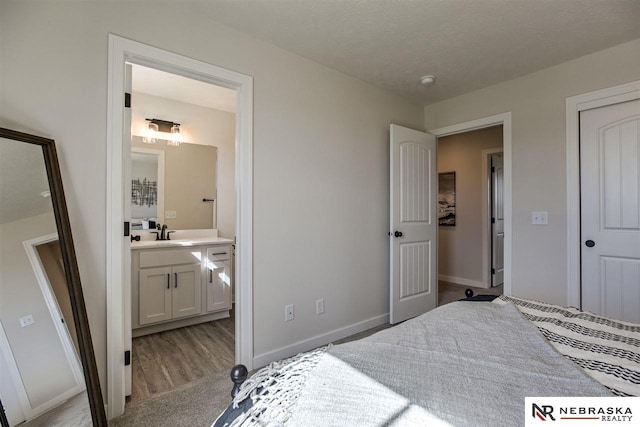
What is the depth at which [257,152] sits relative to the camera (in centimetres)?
220

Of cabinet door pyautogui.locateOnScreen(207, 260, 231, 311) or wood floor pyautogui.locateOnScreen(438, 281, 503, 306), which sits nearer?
cabinet door pyautogui.locateOnScreen(207, 260, 231, 311)

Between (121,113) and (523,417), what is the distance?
7.11ft

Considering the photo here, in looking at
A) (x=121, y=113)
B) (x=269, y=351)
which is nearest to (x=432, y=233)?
(x=269, y=351)

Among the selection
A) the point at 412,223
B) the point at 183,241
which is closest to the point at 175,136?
the point at 183,241

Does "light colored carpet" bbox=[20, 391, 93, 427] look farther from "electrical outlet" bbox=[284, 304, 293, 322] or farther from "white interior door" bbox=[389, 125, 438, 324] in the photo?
"white interior door" bbox=[389, 125, 438, 324]

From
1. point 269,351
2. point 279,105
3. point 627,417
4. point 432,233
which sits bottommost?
point 269,351

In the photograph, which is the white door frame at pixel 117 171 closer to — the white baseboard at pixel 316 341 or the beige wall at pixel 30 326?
the beige wall at pixel 30 326

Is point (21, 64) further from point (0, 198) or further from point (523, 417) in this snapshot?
point (523, 417)

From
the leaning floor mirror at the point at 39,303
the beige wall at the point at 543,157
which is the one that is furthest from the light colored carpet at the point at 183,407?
the beige wall at the point at 543,157

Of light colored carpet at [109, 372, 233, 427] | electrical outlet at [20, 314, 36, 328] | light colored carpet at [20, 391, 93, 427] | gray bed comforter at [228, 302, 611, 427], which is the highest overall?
gray bed comforter at [228, 302, 611, 427]

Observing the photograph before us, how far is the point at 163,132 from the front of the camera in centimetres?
336

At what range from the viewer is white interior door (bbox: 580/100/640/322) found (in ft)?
7.27

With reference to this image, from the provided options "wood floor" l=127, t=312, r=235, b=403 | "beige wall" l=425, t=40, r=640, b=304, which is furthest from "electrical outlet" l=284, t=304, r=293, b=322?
"beige wall" l=425, t=40, r=640, b=304

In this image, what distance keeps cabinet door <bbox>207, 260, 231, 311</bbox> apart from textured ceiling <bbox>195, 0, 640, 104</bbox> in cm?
224
